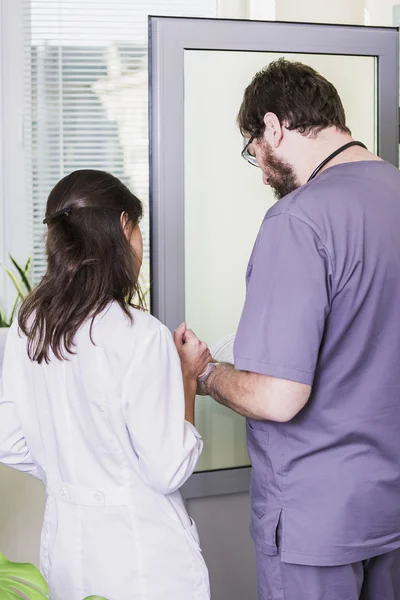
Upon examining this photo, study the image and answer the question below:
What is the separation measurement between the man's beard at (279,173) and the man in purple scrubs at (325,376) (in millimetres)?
73

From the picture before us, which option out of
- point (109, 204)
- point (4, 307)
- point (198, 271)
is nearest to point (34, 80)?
point (4, 307)

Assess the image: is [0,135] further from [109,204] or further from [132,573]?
[132,573]

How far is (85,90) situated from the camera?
337 cm

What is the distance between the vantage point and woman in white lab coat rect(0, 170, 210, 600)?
1182mm

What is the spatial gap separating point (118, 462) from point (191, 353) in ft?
1.04

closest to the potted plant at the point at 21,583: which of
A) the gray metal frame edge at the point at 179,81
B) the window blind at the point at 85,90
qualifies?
the gray metal frame edge at the point at 179,81

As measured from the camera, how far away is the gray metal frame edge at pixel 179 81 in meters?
1.74

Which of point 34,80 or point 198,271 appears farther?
point 34,80

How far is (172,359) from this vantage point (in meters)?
1.21

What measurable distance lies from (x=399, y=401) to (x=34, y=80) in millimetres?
2608

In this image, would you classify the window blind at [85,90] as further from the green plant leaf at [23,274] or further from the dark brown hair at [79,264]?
the dark brown hair at [79,264]

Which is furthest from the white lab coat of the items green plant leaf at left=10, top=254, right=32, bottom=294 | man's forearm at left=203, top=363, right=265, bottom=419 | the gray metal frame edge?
green plant leaf at left=10, top=254, right=32, bottom=294

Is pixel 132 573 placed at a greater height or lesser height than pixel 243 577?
greater

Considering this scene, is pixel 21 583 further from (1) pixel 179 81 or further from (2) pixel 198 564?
(1) pixel 179 81
